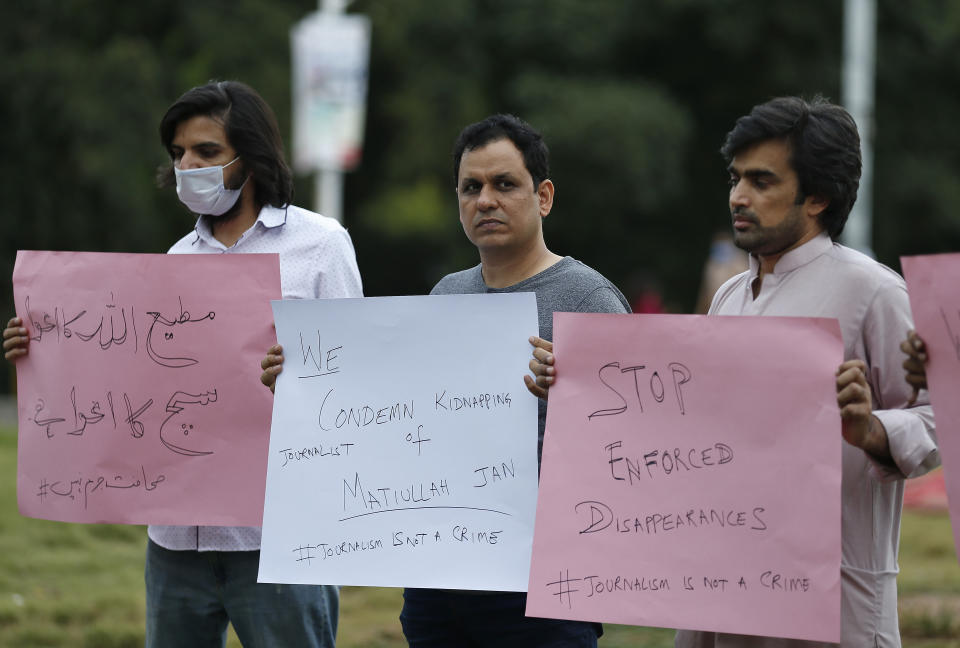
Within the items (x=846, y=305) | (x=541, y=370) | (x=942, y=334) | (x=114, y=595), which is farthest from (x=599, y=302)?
(x=114, y=595)

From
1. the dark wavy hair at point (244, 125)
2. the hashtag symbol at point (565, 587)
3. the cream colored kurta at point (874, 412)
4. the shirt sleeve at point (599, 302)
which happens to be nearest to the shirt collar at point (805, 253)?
the cream colored kurta at point (874, 412)

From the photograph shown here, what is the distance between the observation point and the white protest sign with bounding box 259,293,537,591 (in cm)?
318

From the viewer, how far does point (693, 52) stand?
26.5 meters

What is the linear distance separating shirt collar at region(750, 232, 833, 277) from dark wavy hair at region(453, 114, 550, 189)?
705mm

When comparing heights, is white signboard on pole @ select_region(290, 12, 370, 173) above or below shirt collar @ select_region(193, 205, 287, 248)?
above

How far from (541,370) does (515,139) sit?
0.62 m

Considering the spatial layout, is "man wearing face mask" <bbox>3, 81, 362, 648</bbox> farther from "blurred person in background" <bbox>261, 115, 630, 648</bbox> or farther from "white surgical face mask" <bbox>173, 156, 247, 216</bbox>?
"blurred person in background" <bbox>261, 115, 630, 648</bbox>

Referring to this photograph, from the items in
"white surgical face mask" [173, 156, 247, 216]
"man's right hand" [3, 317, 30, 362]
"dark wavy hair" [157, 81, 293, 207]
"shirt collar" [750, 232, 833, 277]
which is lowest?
"man's right hand" [3, 317, 30, 362]

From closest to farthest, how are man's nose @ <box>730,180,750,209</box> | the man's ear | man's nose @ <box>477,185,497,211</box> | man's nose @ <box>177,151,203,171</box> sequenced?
man's nose @ <box>730,180,750,209</box>
man's nose @ <box>477,185,497,211</box>
the man's ear
man's nose @ <box>177,151,203,171</box>

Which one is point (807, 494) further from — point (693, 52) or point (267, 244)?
point (693, 52)

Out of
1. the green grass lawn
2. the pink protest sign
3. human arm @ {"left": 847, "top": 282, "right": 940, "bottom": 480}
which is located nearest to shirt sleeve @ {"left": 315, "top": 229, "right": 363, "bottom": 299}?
the pink protest sign

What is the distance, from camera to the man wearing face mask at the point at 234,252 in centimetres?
346

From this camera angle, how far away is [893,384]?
9.21 ft

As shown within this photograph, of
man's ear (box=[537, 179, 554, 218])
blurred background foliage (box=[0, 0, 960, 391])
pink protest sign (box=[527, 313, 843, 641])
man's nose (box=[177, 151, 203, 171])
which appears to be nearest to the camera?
pink protest sign (box=[527, 313, 843, 641])
